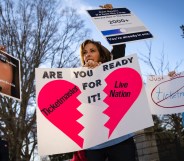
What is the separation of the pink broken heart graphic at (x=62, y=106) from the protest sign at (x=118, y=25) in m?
0.82

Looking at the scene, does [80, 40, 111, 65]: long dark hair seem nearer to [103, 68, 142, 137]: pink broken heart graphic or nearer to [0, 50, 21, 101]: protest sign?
[103, 68, 142, 137]: pink broken heart graphic

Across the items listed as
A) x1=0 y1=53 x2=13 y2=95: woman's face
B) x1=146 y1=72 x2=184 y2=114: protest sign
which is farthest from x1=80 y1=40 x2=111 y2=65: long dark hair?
x1=146 y1=72 x2=184 y2=114: protest sign

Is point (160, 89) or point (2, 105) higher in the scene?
point (2, 105)

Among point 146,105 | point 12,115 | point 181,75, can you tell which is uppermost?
point 12,115

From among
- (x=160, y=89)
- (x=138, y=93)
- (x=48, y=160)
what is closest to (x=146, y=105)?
(x=138, y=93)

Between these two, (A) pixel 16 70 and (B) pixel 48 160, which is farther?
(B) pixel 48 160

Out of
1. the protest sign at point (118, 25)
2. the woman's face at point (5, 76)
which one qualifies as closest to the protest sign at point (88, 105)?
the protest sign at point (118, 25)

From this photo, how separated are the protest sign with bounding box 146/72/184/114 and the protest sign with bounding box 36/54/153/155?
2.98 meters

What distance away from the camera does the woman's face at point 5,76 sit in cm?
312

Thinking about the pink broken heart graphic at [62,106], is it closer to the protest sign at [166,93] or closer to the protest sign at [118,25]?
the protest sign at [118,25]

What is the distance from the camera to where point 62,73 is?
2.59 meters

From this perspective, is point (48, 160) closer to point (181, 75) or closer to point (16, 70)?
point (181, 75)

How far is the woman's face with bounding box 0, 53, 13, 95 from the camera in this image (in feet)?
10.3

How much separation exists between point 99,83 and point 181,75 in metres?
3.41
